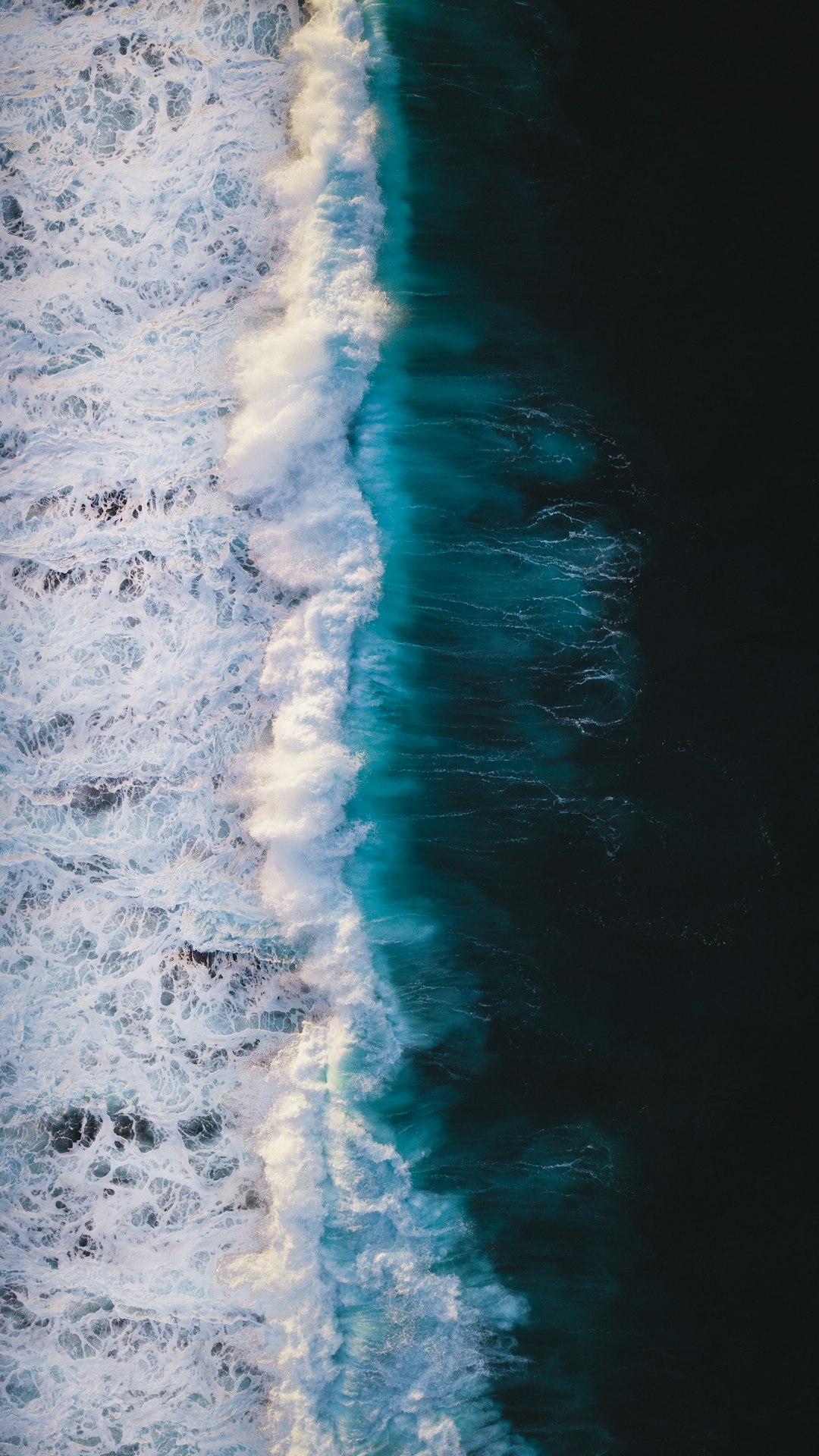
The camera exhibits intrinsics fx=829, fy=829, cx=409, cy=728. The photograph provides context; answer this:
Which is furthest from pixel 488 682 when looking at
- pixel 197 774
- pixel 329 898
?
pixel 197 774

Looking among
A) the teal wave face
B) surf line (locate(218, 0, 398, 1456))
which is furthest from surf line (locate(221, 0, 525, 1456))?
the teal wave face

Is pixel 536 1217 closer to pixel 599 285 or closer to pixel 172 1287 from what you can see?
pixel 172 1287

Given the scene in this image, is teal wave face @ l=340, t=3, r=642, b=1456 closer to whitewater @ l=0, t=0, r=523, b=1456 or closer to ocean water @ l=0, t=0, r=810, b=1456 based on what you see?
ocean water @ l=0, t=0, r=810, b=1456

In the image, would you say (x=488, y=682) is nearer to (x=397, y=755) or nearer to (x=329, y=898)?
(x=397, y=755)

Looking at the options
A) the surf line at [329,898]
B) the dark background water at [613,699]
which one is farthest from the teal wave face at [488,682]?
the surf line at [329,898]

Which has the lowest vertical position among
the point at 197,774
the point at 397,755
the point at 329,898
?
the point at 329,898
